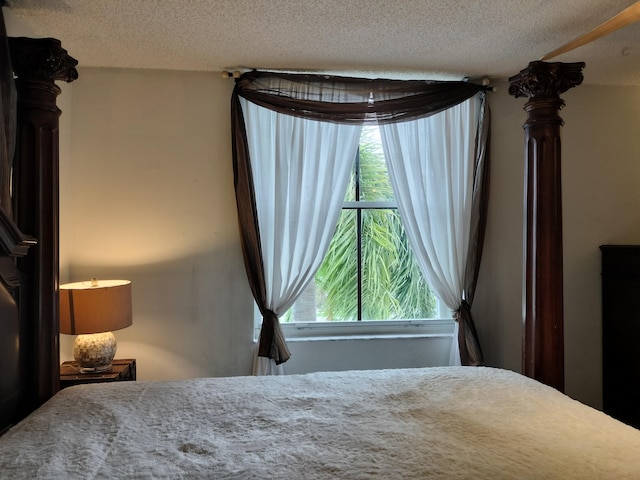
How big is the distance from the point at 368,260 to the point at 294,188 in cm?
72

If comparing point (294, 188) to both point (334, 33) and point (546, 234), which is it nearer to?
point (334, 33)

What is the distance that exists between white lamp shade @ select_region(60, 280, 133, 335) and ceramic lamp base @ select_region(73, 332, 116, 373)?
12 centimetres

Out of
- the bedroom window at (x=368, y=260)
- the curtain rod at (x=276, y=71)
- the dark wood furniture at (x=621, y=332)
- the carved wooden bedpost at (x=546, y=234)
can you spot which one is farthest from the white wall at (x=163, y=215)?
the carved wooden bedpost at (x=546, y=234)

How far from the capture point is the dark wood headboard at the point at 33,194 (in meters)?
1.65

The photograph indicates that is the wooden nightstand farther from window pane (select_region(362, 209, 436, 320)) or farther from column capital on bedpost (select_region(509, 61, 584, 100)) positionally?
column capital on bedpost (select_region(509, 61, 584, 100))

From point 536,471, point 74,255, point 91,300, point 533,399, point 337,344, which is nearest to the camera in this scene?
point 536,471

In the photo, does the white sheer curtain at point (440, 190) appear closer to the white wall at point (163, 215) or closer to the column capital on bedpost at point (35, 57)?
the white wall at point (163, 215)

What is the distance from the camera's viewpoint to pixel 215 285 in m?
2.73

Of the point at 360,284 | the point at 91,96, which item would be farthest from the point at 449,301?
the point at 91,96

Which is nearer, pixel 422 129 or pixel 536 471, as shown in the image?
pixel 536 471

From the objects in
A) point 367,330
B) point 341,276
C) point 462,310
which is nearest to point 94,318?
point 341,276

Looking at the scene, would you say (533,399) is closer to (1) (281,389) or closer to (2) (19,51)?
(1) (281,389)

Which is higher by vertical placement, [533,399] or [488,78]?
[488,78]

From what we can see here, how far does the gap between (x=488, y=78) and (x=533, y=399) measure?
6.89 ft
